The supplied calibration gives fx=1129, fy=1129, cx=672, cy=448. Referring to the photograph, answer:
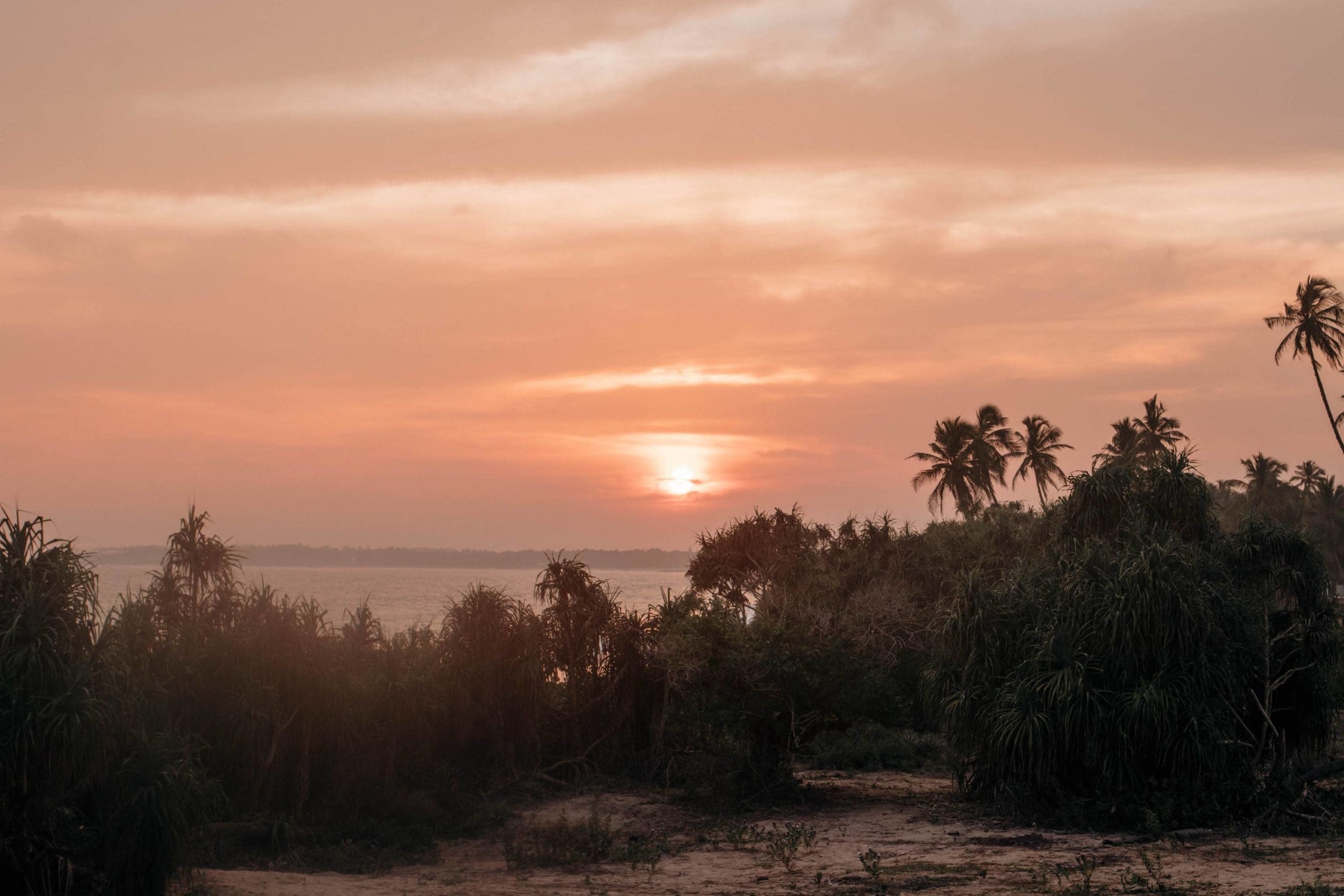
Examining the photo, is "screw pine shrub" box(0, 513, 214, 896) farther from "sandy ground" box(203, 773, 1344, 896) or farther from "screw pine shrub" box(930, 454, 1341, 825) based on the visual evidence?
"screw pine shrub" box(930, 454, 1341, 825)

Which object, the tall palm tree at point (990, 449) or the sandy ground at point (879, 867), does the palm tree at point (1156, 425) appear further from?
the sandy ground at point (879, 867)

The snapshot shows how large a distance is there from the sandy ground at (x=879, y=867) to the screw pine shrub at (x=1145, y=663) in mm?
1283

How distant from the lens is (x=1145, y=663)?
20312mm

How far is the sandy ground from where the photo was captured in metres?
15.8

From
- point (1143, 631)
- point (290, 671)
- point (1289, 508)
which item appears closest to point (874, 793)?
point (1143, 631)

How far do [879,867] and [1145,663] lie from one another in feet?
22.0

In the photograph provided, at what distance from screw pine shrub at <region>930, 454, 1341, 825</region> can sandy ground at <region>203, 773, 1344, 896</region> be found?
1.28 meters

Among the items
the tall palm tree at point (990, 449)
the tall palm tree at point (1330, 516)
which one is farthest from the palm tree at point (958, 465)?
the tall palm tree at point (1330, 516)

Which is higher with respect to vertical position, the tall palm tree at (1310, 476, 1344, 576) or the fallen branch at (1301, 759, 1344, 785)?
the tall palm tree at (1310, 476, 1344, 576)

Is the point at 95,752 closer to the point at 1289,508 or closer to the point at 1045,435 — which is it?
the point at 1045,435

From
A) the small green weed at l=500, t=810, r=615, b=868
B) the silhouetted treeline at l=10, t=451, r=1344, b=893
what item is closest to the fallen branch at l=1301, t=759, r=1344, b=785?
the silhouetted treeline at l=10, t=451, r=1344, b=893

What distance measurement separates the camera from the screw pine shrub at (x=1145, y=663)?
19.8 metres

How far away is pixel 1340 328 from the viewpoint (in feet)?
175

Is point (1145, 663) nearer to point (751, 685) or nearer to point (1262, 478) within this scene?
point (751, 685)
